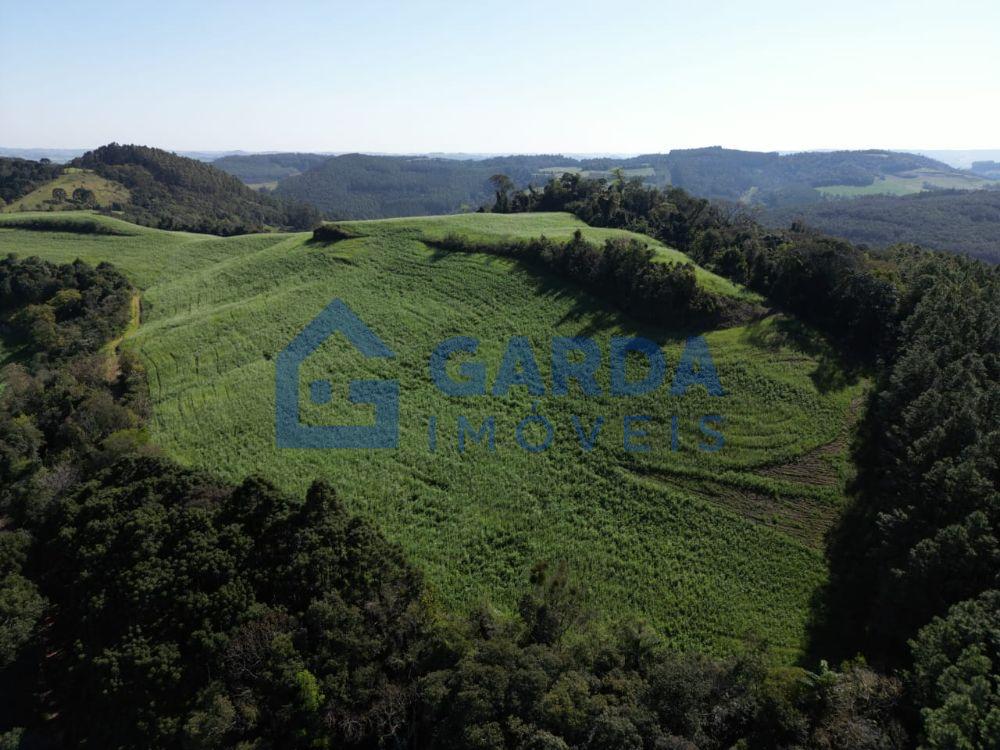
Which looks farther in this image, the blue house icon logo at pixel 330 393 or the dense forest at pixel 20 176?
the dense forest at pixel 20 176

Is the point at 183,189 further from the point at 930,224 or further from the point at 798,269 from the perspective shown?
the point at 930,224

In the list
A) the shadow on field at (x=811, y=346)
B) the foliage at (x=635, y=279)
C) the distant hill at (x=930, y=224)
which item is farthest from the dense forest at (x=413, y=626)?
the distant hill at (x=930, y=224)

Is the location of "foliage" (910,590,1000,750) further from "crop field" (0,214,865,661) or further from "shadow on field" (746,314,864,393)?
"shadow on field" (746,314,864,393)

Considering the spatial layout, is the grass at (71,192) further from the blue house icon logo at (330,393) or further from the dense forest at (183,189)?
the blue house icon logo at (330,393)

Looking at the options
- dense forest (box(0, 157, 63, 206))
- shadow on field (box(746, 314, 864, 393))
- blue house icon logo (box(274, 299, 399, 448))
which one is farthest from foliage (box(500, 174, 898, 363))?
dense forest (box(0, 157, 63, 206))

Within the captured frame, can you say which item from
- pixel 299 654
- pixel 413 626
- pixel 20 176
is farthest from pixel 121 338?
pixel 20 176
